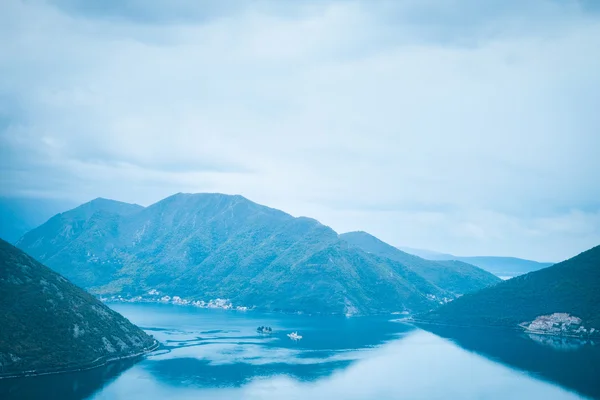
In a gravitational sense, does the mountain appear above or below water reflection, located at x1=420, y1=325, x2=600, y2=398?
above

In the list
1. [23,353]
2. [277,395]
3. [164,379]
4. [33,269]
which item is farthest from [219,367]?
[33,269]

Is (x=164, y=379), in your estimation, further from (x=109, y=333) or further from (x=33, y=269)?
(x=33, y=269)

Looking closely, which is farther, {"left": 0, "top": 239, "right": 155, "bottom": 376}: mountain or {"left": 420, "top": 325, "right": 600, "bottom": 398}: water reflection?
{"left": 420, "top": 325, "right": 600, "bottom": 398}: water reflection

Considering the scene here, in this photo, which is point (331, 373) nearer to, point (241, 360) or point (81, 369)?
point (241, 360)

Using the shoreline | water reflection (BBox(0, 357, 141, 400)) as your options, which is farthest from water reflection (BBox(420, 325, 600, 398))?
water reflection (BBox(0, 357, 141, 400))

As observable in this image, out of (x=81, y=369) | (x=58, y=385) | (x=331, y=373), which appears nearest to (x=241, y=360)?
(x=331, y=373)

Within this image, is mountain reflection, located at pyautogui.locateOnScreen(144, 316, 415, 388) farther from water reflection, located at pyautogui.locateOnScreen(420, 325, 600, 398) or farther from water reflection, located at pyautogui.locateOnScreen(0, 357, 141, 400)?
water reflection, located at pyautogui.locateOnScreen(420, 325, 600, 398)
